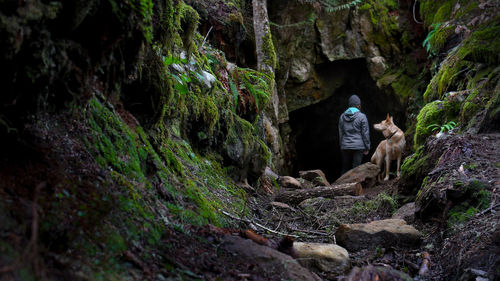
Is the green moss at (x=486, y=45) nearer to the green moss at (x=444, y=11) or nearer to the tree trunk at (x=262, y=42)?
the tree trunk at (x=262, y=42)

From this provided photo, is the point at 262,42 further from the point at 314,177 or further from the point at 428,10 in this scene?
the point at 428,10

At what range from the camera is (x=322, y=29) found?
12.9 m

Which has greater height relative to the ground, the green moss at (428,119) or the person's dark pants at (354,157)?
the green moss at (428,119)

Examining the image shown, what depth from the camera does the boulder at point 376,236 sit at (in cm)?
342

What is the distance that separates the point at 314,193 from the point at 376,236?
2897 mm

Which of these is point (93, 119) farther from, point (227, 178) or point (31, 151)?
point (227, 178)

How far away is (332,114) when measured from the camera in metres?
15.7

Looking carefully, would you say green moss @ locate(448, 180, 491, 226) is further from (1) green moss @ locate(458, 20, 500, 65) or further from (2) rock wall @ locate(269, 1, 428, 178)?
(2) rock wall @ locate(269, 1, 428, 178)

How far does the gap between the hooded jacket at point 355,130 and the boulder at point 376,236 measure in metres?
7.27

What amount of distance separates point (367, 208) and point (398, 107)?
8.58 meters

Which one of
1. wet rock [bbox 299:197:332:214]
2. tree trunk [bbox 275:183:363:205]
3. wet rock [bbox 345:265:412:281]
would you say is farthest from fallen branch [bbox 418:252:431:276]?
tree trunk [bbox 275:183:363:205]

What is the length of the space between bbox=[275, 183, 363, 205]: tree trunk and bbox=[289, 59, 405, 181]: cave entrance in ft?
23.1

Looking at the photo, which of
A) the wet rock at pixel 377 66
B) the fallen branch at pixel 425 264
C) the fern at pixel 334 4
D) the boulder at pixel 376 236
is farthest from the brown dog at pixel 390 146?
the fallen branch at pixel 425 264

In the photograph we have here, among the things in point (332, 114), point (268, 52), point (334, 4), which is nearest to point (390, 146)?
point (268, 52)
